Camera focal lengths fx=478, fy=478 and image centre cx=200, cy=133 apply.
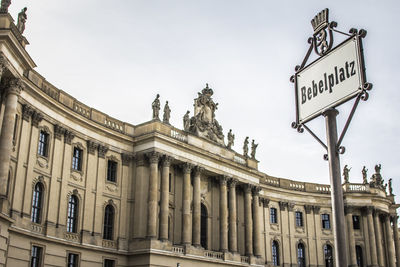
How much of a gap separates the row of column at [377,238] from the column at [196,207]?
2215 cm

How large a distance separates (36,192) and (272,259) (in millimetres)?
29526

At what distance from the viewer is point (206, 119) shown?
46.2m

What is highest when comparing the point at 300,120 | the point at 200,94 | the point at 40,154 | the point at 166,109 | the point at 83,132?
the point at 200,94

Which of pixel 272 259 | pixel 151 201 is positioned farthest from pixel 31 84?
pixel 272 259

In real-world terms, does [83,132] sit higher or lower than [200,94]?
lower

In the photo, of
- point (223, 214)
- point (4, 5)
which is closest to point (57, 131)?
point (4, 5)

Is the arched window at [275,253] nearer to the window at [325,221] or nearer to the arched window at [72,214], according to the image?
the window at [325,221]

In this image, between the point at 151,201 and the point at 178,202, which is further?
the point at 178,202

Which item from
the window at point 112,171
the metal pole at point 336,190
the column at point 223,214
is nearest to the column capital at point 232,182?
the column at point 223,214

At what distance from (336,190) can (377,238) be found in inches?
2197

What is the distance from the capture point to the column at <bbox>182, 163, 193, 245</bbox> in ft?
131

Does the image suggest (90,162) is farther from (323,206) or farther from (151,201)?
(323,206)

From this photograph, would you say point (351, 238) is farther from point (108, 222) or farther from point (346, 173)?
point (108, 222)

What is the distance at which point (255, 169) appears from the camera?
50.0 meters
